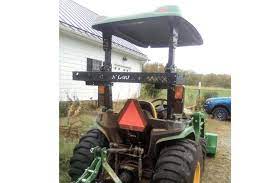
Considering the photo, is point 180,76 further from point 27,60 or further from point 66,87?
point 66,87

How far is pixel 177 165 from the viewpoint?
61.4 inches

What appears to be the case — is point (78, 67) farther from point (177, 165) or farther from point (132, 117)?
point (177, 165)

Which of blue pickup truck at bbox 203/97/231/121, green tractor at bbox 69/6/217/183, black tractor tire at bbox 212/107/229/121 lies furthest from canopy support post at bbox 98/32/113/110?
black tractor tire at bbox 212/107/229/121

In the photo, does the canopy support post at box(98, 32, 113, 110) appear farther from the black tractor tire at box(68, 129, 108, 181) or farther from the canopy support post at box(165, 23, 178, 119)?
the canopy support post at box(165, 23, 178, 119)

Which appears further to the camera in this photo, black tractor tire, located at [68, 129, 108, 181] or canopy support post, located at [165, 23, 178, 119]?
black tractor tire, located at [68, 129, 108, 181]

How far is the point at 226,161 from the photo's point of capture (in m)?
3.21

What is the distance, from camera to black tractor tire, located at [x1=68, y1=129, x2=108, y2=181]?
192cm

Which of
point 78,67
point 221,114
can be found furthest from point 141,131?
point 221,114

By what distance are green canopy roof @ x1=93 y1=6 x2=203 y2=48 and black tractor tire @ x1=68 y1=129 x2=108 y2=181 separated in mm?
761

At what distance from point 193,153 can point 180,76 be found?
18.2 inches

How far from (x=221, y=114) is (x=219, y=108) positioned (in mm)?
158

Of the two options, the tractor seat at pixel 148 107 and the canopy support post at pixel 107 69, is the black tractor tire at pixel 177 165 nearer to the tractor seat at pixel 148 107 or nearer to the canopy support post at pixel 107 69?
the tractor seat at pixel 148 107

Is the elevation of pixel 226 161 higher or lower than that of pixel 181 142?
lower

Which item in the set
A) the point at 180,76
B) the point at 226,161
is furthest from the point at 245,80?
the point at 226,161
